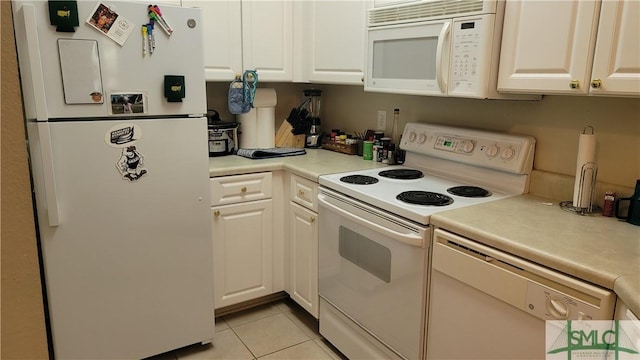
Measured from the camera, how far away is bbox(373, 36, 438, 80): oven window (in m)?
1.98

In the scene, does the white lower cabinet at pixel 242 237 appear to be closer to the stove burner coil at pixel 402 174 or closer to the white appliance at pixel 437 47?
the stove burner coil at pixel 402 174

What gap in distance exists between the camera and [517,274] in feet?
4.49

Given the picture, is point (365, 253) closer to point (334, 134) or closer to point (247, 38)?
point (334, 134)

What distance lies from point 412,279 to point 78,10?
1.66 meters

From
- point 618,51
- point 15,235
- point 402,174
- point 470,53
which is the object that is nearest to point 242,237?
point 402,174

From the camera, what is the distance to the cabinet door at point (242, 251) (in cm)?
246

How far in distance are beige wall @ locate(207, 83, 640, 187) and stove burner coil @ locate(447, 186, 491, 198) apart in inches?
10.0

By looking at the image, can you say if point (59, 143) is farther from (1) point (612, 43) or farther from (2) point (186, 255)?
(1) point (612, 43)

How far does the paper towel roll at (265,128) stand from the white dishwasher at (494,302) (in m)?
1.58

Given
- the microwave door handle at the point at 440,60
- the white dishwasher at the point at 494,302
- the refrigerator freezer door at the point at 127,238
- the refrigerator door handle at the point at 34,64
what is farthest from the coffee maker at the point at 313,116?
the refrigerator door handle at the point at 34,64

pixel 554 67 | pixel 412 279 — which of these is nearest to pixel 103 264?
pixel 412 279

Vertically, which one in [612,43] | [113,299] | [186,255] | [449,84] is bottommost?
[113,299]

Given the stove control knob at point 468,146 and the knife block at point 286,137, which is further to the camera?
the knife block at point 286,137

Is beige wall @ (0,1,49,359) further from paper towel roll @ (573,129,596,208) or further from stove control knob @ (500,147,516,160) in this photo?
stove control knob @ (500,147,516,160)
